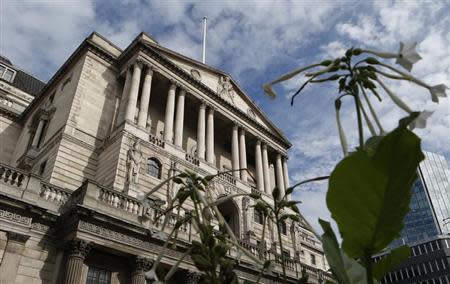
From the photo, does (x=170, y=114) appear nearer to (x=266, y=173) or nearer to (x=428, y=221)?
(x=266, y=173)

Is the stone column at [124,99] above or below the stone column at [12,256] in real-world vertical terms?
above

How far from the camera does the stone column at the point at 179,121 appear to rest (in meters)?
30.3

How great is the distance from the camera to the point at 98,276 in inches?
698

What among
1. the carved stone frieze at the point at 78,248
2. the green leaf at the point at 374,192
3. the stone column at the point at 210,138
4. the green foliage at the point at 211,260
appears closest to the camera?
the green leaf at the point at 374,192

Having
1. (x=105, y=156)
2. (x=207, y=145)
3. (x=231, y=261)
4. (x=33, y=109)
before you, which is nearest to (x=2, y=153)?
(x=33, y=109)

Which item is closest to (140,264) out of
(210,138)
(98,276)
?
(98,276)

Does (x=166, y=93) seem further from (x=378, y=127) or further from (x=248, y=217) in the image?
(x=378, y=127)

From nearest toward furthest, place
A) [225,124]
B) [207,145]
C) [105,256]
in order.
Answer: [105,256] → [207,145] → [225,124]

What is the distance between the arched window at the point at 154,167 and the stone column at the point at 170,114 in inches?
103

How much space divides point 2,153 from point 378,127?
40723mm

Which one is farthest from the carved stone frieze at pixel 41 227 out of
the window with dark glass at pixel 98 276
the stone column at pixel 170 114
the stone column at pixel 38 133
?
the stone column at pixel 38 133

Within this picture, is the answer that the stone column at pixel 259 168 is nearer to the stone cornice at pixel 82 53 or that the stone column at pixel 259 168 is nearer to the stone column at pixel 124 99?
the stone column at pixel 124 99

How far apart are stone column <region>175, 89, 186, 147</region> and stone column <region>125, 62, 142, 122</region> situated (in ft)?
13.2

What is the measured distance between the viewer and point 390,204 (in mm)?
→ 1302
